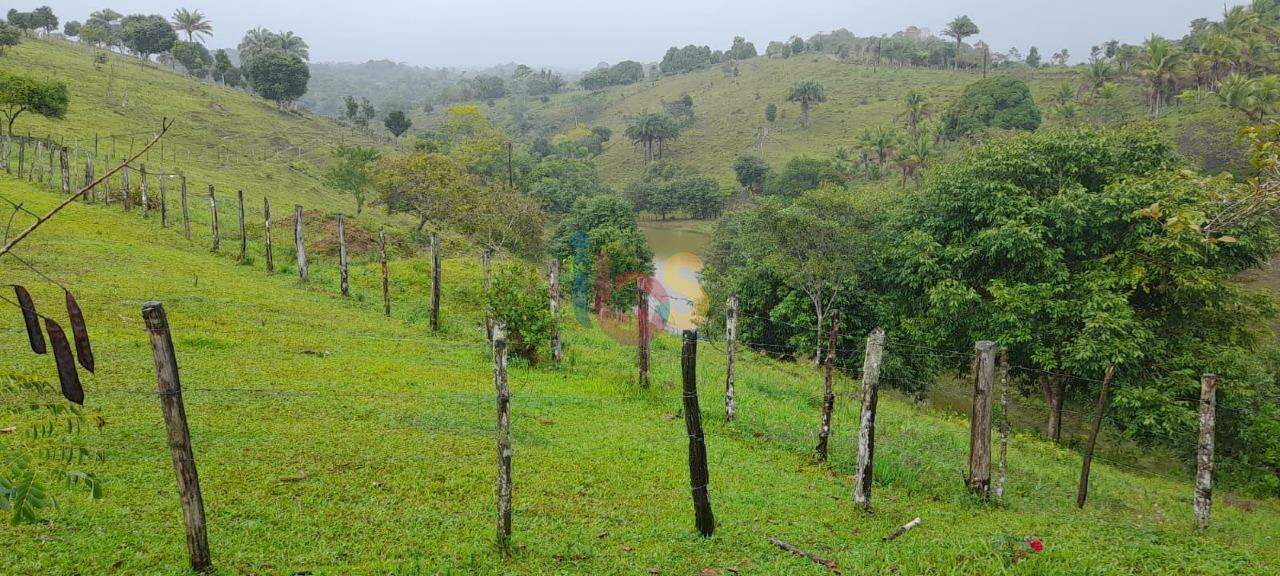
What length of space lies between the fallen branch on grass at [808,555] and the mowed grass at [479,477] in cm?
20

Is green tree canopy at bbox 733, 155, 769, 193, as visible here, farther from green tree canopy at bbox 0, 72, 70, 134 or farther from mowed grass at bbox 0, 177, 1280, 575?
mowed grass at bbox 0, 177, 1280, 575

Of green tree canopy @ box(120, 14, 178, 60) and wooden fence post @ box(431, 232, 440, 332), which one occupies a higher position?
green tree canopy @ box(120, 14, 178, 60)

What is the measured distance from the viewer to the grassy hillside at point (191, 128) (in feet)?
147

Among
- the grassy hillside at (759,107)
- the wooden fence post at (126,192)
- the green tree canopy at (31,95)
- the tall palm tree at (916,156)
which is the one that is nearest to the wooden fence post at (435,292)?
the wooden fence post at (126,192)

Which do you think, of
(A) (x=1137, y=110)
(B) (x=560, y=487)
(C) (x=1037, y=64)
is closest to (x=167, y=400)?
(B) (x=560, y=487)

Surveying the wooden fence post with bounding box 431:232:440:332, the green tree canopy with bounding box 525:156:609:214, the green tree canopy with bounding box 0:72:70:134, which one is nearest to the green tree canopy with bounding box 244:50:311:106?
the green tree canopy with bounding box 525:156:609:214

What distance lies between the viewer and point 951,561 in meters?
7.50

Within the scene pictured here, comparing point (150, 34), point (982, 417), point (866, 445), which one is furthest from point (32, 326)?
point (150, 34)

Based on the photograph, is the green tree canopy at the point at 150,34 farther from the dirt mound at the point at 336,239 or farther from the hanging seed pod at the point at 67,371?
the hanging seed pod at the point at 67,371

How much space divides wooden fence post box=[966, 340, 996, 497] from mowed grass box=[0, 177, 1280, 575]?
1.38ft

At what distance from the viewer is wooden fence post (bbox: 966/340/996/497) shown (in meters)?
10.1

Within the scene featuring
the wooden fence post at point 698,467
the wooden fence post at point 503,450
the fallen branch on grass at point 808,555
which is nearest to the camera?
the wooden fence post at point 503,450

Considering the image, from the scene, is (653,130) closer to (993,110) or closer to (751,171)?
(751,171)

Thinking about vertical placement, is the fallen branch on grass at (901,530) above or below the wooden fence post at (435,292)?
below
